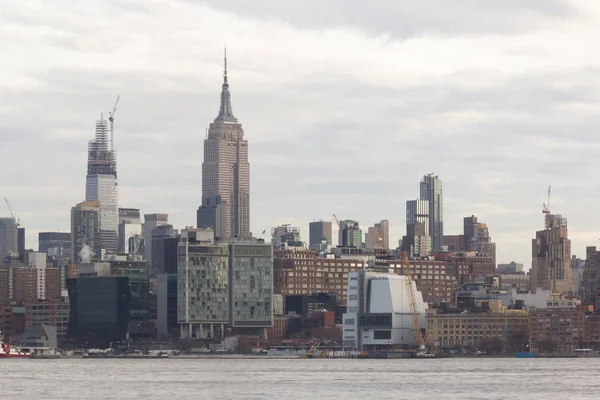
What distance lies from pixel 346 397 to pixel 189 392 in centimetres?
1921

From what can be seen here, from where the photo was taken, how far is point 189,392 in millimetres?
192250

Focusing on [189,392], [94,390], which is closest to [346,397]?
[189,392]

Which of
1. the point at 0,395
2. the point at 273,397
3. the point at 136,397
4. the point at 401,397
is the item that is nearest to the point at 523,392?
the point at 401,397

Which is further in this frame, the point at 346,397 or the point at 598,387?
the point at 598,387

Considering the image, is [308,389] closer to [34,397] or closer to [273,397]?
[273,397]

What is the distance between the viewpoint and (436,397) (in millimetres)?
183250

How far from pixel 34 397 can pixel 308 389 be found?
31945 millimetres

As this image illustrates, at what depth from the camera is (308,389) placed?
650ft

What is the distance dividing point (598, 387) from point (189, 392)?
153 feet

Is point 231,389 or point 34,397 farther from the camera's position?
point 231,389

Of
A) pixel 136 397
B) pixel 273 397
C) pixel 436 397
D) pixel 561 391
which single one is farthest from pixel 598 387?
pixel 136 397

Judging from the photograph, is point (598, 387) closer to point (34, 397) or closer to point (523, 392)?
point (523, 392)

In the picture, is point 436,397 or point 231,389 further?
point 231,389

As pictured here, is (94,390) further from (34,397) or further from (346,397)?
(346,397)
